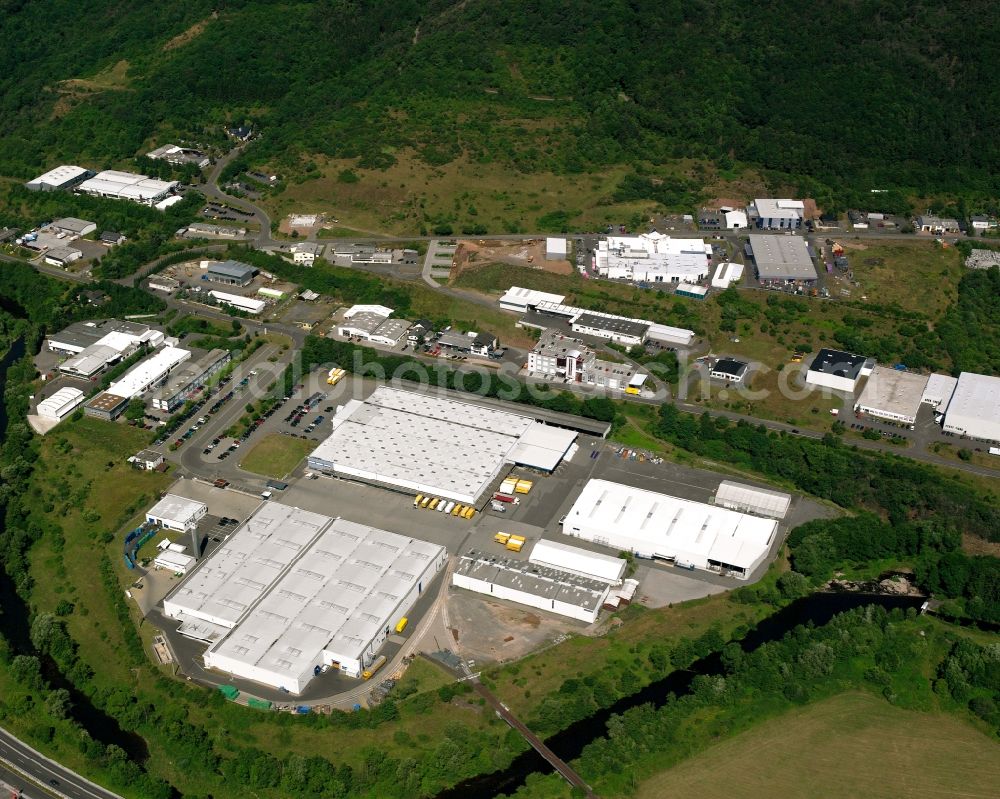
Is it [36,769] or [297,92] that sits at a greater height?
[297,92]

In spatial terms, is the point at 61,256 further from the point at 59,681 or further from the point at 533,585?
the point at 533,585

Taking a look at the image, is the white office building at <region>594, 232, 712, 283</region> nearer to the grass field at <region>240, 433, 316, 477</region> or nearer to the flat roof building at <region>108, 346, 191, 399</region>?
the grass field at <region>240, 433, 316, 477</region>

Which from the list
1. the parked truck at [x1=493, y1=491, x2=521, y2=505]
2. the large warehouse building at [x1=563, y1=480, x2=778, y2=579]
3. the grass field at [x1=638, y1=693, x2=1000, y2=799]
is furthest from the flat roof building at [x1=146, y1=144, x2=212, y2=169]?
the grass field at [x1=638, y1=693, x2=1000, y2=799]

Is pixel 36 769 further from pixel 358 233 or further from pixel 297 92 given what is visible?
pixel 297 92

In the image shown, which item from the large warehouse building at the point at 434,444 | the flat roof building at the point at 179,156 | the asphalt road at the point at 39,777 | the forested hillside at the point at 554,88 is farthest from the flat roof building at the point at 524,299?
the asphalt road at the point at 39,777

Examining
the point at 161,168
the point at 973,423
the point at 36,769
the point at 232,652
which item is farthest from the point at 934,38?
the point at 36,769

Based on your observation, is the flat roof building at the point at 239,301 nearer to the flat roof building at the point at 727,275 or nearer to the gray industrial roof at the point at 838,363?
the flat roof building at the point at 727,275
